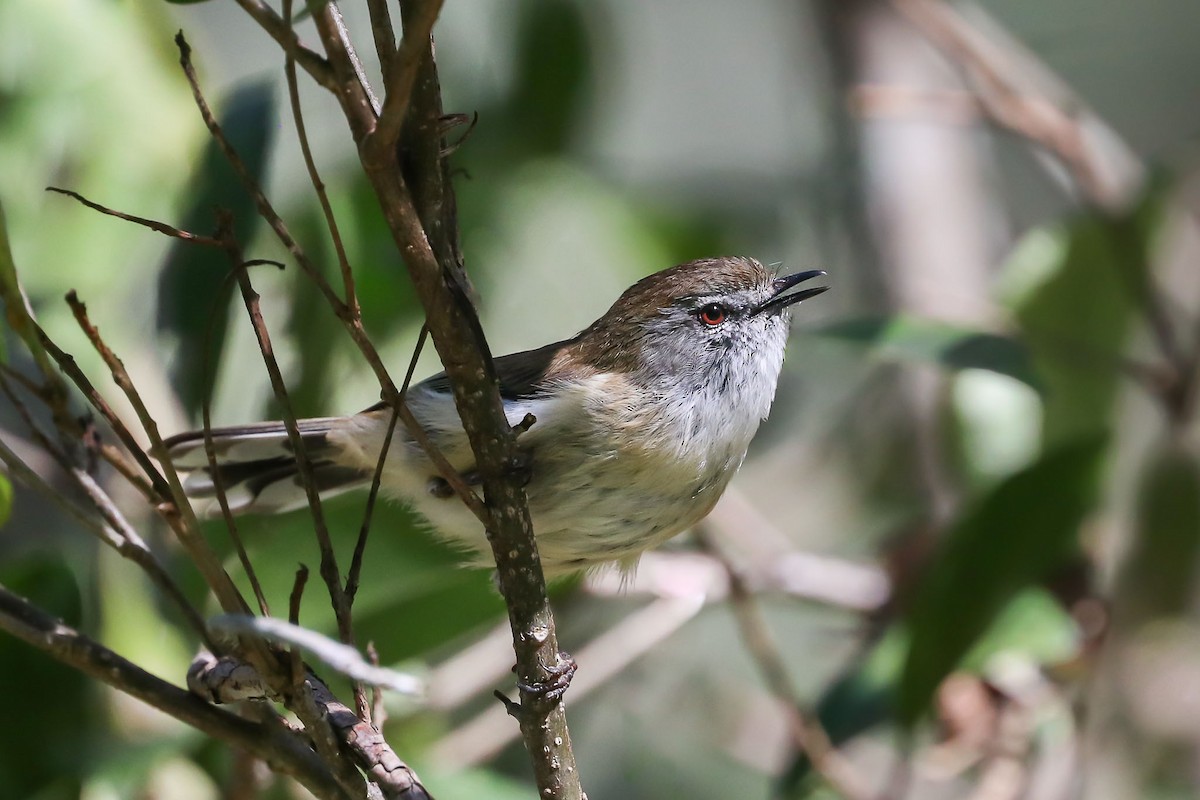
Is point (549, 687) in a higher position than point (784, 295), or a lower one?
lower

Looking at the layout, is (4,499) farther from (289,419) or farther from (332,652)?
(332,652)

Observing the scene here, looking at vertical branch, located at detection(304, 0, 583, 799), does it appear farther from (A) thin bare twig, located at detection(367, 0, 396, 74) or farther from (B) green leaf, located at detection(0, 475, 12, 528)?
(B) green leaf, located at detection(0, 475, 12, 528)

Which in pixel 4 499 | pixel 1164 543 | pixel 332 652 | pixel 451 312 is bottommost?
pixel 1164 543

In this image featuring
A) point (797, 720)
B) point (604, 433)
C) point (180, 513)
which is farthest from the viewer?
point (797, 720)

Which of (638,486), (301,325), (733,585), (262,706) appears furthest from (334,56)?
(733,585)

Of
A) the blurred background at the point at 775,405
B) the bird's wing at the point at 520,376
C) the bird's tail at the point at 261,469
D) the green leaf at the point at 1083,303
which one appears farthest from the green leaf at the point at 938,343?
the bird's tail at the point at 261,469

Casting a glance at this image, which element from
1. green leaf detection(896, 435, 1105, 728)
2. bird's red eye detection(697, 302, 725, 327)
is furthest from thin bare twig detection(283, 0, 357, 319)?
green leaf detection(896, 435, 1105, 728)

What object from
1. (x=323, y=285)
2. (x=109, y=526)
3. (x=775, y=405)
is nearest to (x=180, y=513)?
(x=109, y=526)

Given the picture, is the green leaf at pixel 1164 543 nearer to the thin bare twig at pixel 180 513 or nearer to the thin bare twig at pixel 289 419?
the thin bare twig at pixel 289 419
